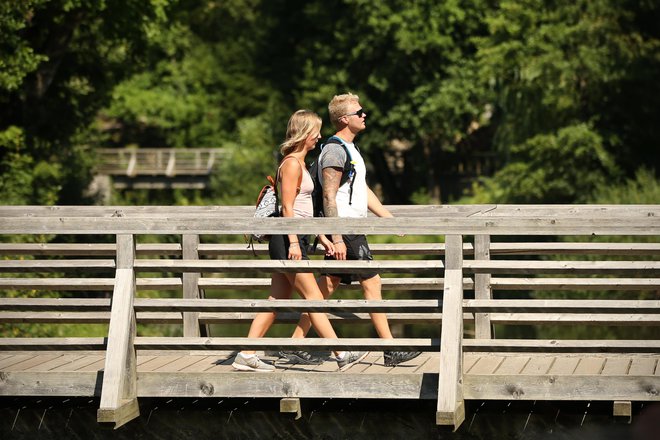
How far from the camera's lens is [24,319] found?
A: 10141 mm

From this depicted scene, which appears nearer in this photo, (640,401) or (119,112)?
(640,401)

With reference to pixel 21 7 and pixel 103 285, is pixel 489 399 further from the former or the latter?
pixel 21 7

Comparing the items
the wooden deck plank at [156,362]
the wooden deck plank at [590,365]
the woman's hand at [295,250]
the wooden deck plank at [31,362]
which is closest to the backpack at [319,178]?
the woman's hand at [295,250]

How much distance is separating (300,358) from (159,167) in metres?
53.8

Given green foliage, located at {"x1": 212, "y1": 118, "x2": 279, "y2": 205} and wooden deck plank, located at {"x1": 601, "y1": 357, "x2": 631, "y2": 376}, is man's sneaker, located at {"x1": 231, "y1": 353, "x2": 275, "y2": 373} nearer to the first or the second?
wooden deck plank, located at {"x1": 601, "y1": 357, "x2": 631, "y2": 376}

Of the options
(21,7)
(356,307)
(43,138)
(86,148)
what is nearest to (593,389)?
(356,307)

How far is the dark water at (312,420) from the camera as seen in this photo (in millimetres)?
8883

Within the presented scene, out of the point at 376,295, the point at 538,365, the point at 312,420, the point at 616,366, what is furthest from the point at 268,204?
the point at 616,366

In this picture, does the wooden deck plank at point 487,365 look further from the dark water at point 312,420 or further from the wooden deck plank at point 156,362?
the wooden deck plank at point 156,362

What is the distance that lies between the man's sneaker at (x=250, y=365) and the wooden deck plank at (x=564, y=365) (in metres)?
1.93

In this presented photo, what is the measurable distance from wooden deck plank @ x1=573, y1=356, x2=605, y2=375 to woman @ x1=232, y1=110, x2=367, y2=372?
1.53 metres

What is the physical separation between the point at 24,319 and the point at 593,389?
433 centimetres

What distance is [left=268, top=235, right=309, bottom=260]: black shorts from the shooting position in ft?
30.2

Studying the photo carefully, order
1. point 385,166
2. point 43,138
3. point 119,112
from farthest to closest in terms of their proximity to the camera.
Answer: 1. point 119,112
2. point 385,166
3. point 43,138
